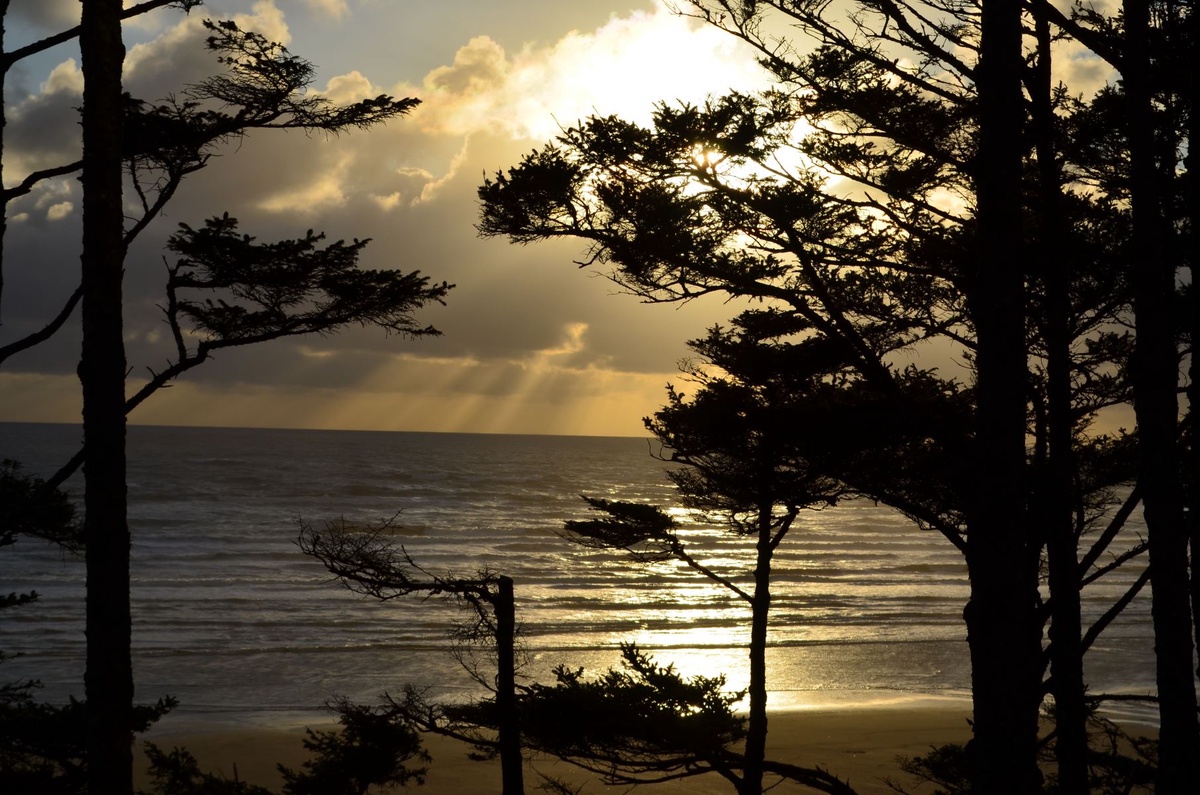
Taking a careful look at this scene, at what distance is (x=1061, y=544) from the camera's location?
6.15 metres

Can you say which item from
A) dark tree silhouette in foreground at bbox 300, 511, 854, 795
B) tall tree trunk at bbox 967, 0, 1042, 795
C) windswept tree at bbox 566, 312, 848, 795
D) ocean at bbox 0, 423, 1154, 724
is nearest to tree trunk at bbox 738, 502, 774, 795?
windswept tree at bbox 566, 312, 848, 795

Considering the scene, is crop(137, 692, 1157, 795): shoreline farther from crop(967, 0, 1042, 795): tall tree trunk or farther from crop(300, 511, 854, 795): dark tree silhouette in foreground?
crop(967, 0, 1042, 795): tall tree trunk

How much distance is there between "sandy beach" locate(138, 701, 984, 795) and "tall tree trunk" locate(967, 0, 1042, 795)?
10883 millimetres

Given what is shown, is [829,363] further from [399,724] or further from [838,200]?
[399,724]

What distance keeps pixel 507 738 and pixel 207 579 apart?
26.8 meters

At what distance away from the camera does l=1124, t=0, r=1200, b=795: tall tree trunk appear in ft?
15.9

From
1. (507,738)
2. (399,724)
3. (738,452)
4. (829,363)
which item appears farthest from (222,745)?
(829,363)

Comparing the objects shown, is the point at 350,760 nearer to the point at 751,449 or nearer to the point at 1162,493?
the point at 751,449

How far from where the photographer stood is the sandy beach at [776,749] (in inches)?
606

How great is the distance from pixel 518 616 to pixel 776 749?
41.5 feet

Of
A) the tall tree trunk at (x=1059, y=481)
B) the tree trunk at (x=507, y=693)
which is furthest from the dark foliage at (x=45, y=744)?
the tall tree trunk at (x=1059, y=481)

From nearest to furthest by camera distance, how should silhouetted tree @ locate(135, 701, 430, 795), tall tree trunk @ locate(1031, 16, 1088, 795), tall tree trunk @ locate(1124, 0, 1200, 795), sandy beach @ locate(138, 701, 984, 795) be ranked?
tall tree trunk @ locate(1124, 0, 1200, 795) < tall tree trunk @ locate(1031, 16, 1088, 795) < silhouetted tree @ locate(135, 701, 430, 795) < sandy beach @ locate(138, 701, 984, 795)

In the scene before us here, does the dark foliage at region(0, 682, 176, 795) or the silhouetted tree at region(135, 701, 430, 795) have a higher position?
the dark foliage at region(0, 682, 176, 795)

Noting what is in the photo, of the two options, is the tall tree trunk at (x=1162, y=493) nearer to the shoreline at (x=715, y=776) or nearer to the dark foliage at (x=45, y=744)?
the dark foliage at (x=45, y=744)
